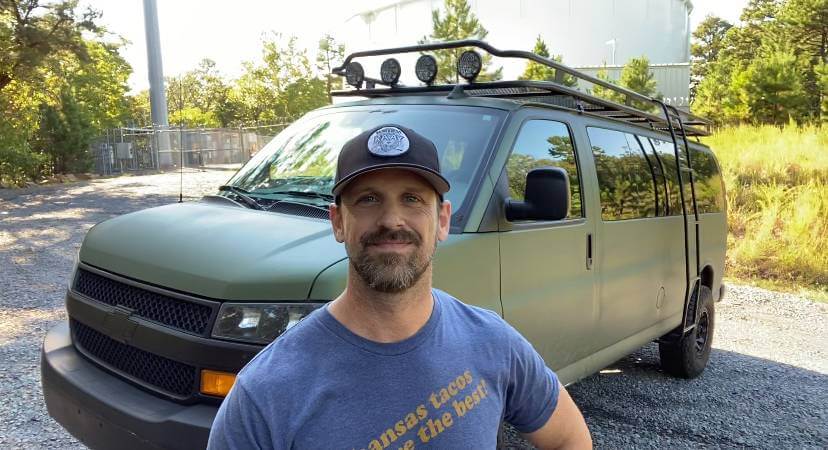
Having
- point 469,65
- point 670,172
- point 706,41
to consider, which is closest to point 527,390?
point 469,65

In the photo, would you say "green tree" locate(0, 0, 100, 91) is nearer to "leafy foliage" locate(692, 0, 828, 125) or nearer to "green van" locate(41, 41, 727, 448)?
"green van" locate(41, 41, 727, 448)

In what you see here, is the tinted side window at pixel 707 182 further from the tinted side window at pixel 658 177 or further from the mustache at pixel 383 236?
the mustache at pixel 383 236

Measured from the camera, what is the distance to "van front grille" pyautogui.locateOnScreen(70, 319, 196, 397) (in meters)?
2.67

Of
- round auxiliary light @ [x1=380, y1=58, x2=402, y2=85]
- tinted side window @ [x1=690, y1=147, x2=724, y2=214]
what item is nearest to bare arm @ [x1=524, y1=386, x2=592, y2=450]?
round auxiliary light @ [x1=380, y1=58, x2=402, y2=85]

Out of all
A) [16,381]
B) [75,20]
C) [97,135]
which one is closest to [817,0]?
[75,20]

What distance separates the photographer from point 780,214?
12383 mm

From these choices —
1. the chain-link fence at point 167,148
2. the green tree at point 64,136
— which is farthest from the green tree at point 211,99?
the green tree at point 64,136

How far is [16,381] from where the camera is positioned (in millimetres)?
4961

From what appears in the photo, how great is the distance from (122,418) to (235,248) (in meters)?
0.78

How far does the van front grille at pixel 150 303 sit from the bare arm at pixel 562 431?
135cm

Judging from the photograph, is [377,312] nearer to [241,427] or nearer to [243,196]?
[241,427]

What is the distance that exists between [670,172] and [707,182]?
3.81 feet

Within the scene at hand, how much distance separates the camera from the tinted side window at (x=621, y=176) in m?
4.33

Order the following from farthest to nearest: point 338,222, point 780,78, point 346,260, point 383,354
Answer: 1. point 780,78
2. point 346,260
3. point 338,222
4. point 383,354
